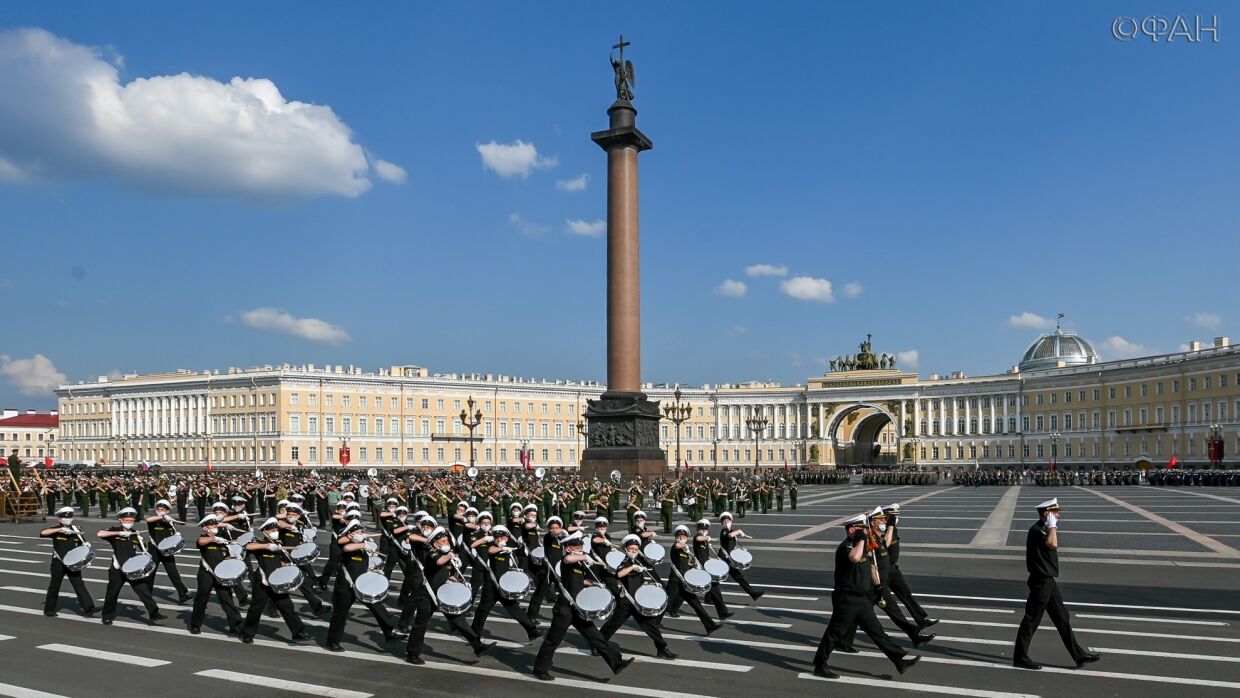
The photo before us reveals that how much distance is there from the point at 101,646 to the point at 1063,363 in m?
114

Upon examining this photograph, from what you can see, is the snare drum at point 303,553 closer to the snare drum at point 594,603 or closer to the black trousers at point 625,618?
the black trousers at point 625,618

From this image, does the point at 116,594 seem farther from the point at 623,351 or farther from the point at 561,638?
the point at 623,351

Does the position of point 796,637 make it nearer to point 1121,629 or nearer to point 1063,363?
point 1121,629

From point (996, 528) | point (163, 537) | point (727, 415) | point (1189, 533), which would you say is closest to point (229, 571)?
point (163, 537)

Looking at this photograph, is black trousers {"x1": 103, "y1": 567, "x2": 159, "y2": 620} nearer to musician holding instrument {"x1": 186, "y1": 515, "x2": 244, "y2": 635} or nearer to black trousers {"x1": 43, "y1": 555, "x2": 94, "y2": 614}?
black trousers {"x1": 43, "y1": 555, "x2": 94, "y2": 614}

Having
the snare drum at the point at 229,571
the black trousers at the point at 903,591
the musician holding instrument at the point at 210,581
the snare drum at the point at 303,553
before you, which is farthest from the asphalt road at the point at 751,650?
the snare drum at the point at 303,553

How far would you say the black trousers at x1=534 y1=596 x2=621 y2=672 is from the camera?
35.1 feet

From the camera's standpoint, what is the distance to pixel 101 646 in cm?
1265

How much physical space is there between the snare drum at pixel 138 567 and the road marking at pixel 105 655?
1.23 meters

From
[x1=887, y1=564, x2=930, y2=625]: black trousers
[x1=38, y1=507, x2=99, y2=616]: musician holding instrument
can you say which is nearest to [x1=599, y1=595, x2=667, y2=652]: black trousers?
[x1=887, y1=564, x2=930, y2=625]: black trousers

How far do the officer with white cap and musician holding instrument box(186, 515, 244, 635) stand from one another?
9.37m

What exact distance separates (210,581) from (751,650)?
6.94 m

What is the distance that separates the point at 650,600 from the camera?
11.3 m

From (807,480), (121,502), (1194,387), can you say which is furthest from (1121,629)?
(1194,387)
